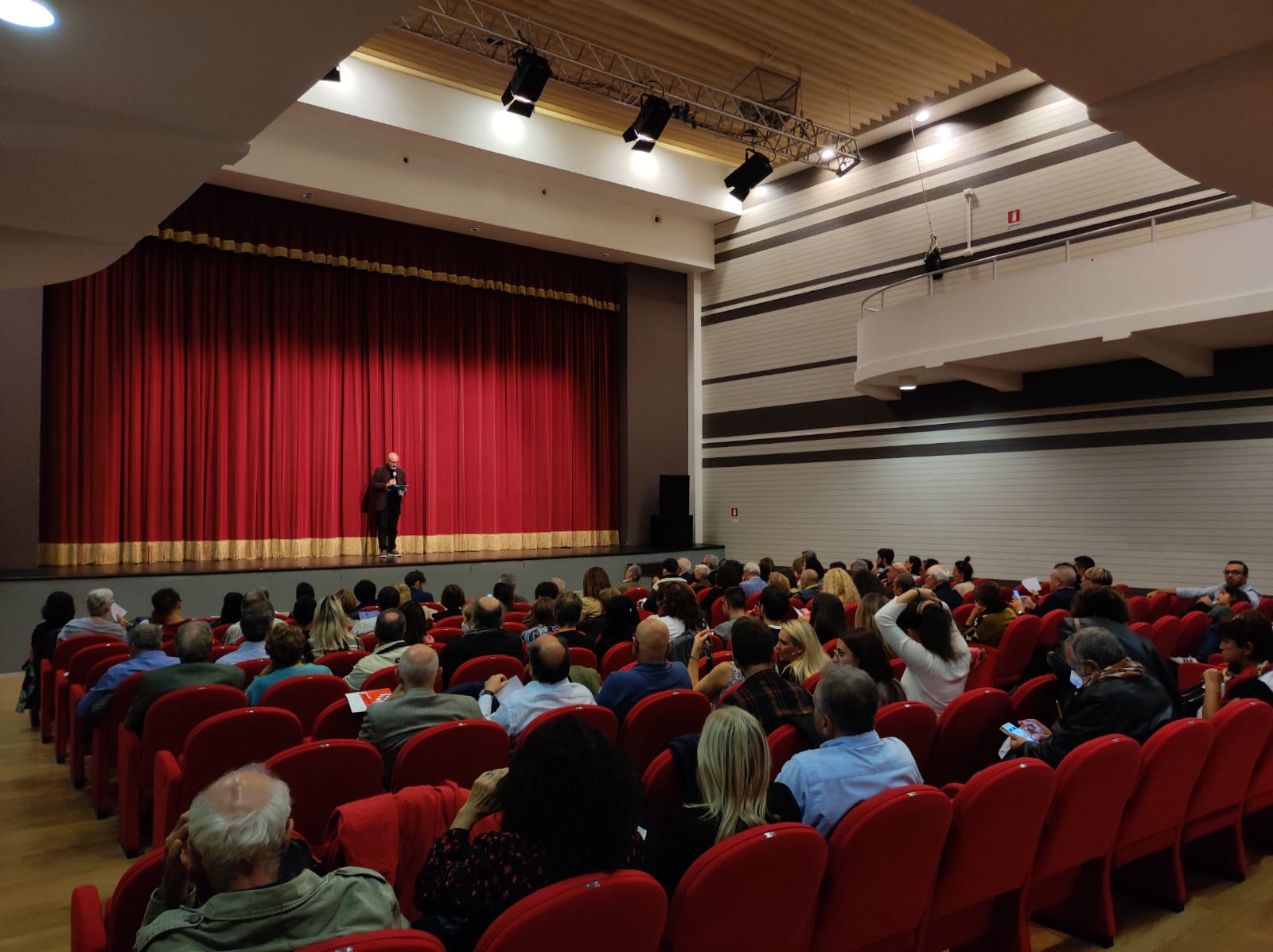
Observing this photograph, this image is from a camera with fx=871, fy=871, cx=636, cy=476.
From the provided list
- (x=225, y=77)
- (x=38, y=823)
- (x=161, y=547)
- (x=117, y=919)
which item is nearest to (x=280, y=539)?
(x=161, y=547)

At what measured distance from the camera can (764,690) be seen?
3.04 metres

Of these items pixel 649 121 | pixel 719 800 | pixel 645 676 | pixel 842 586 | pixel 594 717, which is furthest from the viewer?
pixel 649 121

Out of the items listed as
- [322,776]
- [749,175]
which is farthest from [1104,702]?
[749,175]

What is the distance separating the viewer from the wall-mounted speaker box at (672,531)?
14.1 m

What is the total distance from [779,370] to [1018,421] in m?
4.03

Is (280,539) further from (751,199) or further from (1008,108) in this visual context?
(1008,108)

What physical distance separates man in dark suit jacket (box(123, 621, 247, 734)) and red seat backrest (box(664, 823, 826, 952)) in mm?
2771

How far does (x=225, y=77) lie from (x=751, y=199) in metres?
12.6

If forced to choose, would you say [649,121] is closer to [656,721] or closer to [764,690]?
[656,721]

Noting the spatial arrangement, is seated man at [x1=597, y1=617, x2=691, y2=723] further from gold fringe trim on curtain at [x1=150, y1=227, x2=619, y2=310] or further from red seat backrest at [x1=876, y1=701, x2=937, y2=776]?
gold fringe trim on curtain at [x1=150, y1=227, x2=619, y2=310]

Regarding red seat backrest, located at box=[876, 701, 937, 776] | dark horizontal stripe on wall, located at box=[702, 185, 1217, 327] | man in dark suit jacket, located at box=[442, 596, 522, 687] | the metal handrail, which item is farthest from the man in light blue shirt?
the metal handrail

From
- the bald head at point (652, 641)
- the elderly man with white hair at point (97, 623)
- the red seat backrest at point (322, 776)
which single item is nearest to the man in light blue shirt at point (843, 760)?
the bald head at point (652, 641)

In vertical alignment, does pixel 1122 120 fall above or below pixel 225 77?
below

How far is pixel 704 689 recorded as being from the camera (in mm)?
3734
